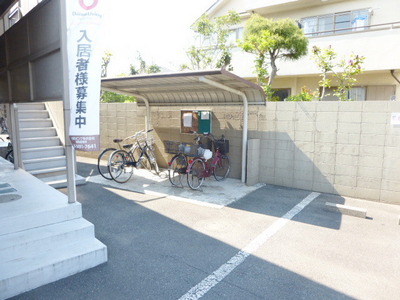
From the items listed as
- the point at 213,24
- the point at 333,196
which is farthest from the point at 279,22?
Answer: the point at 333,196

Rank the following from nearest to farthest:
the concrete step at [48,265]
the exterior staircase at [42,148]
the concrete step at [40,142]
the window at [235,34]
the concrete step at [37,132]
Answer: the concrete step at [48,265], the exterior staircase at [42,148], the concrete step at [40,142], the concrete step at [37,132], the window at [235,34]

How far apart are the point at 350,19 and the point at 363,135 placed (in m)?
8.22

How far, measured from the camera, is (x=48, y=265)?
2912 millimetres

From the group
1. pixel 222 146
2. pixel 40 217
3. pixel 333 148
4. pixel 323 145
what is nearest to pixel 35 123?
pixel 222 146

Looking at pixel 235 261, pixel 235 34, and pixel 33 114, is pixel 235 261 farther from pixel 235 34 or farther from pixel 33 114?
pixel 235 34

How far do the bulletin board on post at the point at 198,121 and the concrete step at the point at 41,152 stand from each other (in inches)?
125

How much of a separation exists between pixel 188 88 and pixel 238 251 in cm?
440

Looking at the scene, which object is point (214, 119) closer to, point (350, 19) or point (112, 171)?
point (112, 171)

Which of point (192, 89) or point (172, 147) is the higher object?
point (192, 89)

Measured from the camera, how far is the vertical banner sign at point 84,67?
3127 millimetres

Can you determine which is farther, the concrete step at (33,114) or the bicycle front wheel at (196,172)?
the concrete step at (33,114)

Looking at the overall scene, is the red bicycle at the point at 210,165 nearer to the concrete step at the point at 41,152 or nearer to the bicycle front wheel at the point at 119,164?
A: the bicycle front wheel at the point at 119,164

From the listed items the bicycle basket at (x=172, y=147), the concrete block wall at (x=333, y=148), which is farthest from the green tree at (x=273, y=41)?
the bicycle basket at (x=172, y=147)

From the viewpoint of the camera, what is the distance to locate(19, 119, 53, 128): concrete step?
24.2ft
